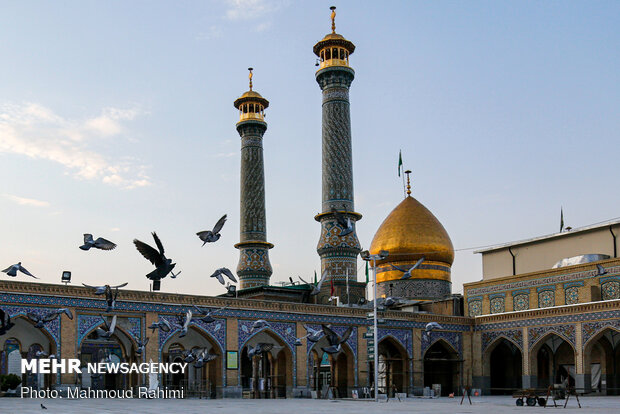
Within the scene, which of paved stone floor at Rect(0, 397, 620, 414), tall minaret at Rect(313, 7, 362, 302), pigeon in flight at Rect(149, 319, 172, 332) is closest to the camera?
paved stone floor at Rect(0, 397, 620, 414)

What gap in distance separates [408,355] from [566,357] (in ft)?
23.9

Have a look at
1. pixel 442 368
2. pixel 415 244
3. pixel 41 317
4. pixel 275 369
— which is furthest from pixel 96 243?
pixel 415 244

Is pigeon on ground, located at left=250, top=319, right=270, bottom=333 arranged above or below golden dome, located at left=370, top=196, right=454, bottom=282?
below

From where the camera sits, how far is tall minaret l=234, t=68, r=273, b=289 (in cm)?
4175

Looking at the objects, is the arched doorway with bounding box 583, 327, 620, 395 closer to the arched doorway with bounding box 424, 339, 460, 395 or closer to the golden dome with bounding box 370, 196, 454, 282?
the arched doorway with bounding box 424, 339, 460, 395

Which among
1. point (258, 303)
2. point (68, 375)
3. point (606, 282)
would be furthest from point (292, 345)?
point (606, 282)

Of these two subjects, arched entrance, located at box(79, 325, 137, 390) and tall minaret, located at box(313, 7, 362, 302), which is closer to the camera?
arched entrance, located at box(79, 325, 137, 390)

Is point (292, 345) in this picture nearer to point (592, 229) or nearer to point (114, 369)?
point (114, 369)

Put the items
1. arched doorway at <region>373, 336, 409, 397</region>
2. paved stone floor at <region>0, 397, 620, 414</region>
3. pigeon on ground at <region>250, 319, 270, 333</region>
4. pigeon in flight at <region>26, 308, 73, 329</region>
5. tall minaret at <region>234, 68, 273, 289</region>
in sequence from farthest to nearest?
tall minaret at <region>234, 68, 273, 289</region>
arched doorway at <region>373, 336, 409, 397</region>
pigeon on ground at <region>250, 319, 270, 333</region>
pigeon in flight at <region>26, 308, 73, 329</region>
paved stone floor at <region>0, 397, 620, 414</region>

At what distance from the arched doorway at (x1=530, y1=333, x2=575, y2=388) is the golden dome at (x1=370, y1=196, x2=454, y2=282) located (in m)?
7.65

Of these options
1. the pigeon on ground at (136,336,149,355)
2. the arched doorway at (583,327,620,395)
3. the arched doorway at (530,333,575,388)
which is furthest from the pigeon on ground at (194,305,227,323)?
the arched doorway at (583,327,620,395)

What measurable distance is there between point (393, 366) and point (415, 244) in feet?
28.1

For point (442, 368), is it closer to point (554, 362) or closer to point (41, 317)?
point (554, 362)

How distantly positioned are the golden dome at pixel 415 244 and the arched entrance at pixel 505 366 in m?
6.21
